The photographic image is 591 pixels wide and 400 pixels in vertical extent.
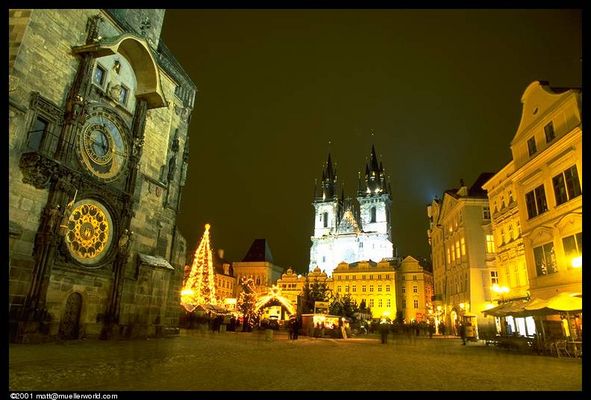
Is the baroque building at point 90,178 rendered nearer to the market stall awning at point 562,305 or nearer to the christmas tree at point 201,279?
the christmas tree at point 201,279

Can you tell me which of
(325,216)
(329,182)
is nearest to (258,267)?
(325,216)

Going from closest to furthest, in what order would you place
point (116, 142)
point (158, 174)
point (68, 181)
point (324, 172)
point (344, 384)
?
point (344, 384) → point (68, 181) → point (116, 142) → point (158, 174) → point (324, 172)

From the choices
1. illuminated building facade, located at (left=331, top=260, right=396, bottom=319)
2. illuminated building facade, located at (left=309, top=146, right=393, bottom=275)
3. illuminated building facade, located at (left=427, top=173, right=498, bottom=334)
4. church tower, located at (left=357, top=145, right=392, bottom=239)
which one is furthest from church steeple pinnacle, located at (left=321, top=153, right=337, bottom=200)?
illuminated building facade, located at (left=427, top=173, right=498, bottom=334)

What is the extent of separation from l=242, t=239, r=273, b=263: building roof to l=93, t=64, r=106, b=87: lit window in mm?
88764

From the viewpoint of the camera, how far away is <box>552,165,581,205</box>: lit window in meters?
17.0

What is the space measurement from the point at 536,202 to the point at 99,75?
914 inches

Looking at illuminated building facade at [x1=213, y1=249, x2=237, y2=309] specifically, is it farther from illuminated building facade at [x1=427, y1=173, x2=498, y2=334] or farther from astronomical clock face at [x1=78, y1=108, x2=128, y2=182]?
astronomical clock face at [x1=78, y1=108, x2=128, y2=182]

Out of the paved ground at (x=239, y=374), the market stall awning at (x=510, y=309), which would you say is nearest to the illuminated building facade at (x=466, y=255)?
the market stall awning at (x=510, y=309)

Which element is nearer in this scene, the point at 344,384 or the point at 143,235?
the point at 344,384

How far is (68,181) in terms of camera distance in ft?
50.2

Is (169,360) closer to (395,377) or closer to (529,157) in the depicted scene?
(395,377)

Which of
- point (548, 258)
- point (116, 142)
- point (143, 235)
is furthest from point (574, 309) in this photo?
point (116, 142)

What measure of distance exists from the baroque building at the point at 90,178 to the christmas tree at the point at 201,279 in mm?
10300

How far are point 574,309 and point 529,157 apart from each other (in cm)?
960
